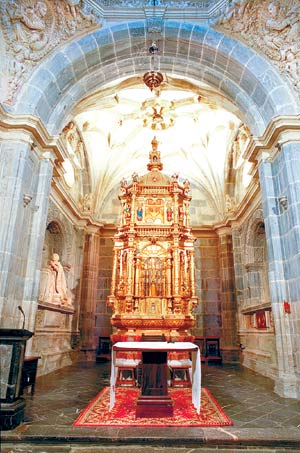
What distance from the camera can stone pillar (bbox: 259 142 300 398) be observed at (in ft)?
17.0

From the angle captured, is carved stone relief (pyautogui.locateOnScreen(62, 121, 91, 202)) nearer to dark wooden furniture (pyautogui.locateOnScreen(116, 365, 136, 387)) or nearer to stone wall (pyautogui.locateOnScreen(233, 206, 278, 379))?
stone wall (pyautogui.locateOnScreen(233, 206, 278, 379))

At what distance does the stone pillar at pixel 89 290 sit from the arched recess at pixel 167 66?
520cm

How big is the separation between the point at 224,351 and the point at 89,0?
10.7 m

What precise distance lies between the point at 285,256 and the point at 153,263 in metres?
4.34

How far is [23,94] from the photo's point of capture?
20.2 ft

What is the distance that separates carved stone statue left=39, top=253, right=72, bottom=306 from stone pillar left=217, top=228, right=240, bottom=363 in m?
5.50

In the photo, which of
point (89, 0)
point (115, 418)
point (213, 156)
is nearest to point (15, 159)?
point (89, 0)

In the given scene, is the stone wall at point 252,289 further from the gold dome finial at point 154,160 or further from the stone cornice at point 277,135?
the gold dome finial at point 154,160

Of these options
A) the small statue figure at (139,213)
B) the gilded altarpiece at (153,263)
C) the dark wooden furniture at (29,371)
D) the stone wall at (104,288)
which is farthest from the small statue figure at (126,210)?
the dark wooden furniture at (29,371)

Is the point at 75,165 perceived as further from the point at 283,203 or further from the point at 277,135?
the point at 283,203

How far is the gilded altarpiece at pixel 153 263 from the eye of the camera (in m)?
8.24

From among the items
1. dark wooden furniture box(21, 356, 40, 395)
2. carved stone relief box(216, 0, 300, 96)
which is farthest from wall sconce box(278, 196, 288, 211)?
dark wooden furniture box(21, 356, 40, 395)

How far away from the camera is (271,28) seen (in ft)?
20.9

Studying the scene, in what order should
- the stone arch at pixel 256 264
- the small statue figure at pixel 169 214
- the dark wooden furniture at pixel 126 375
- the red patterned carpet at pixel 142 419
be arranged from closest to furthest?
the red patterned carpet at pixel 142 419
the dark wooden furniture at pixel 126 375
the stone arch at pixel 256 264
the small statue figure at pixel 169 214
